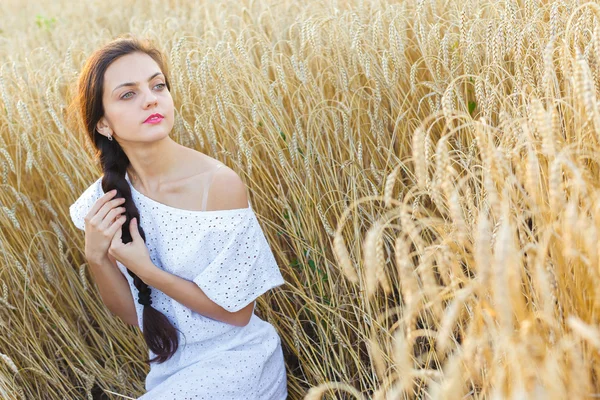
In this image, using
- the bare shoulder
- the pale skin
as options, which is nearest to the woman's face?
the pale skin

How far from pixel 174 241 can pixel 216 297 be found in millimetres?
219

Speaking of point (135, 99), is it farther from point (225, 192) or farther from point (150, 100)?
point (225, 192)

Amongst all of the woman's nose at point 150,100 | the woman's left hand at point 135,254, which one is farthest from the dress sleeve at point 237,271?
the woman's nose at point 150,100

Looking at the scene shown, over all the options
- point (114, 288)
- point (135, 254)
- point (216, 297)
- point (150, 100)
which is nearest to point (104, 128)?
point (150, 100)

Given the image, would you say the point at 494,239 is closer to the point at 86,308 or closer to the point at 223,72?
the point at 223,72

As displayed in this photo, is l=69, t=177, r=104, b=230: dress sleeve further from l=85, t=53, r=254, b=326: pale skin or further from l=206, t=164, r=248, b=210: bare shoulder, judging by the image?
l=206, t=164, r=248, b=210: bare shoulder

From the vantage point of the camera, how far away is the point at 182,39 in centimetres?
245

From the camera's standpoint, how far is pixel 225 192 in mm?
1805

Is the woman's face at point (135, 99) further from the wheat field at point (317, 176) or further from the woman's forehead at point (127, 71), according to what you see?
the wheat field at point (317, 176)

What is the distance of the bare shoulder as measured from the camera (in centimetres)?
180

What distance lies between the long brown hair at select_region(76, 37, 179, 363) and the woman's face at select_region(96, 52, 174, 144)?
0.03 metres

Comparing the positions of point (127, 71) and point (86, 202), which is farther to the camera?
point (86, 202)

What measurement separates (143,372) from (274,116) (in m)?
1.06

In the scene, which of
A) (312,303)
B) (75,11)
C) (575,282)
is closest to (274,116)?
(312,303)
